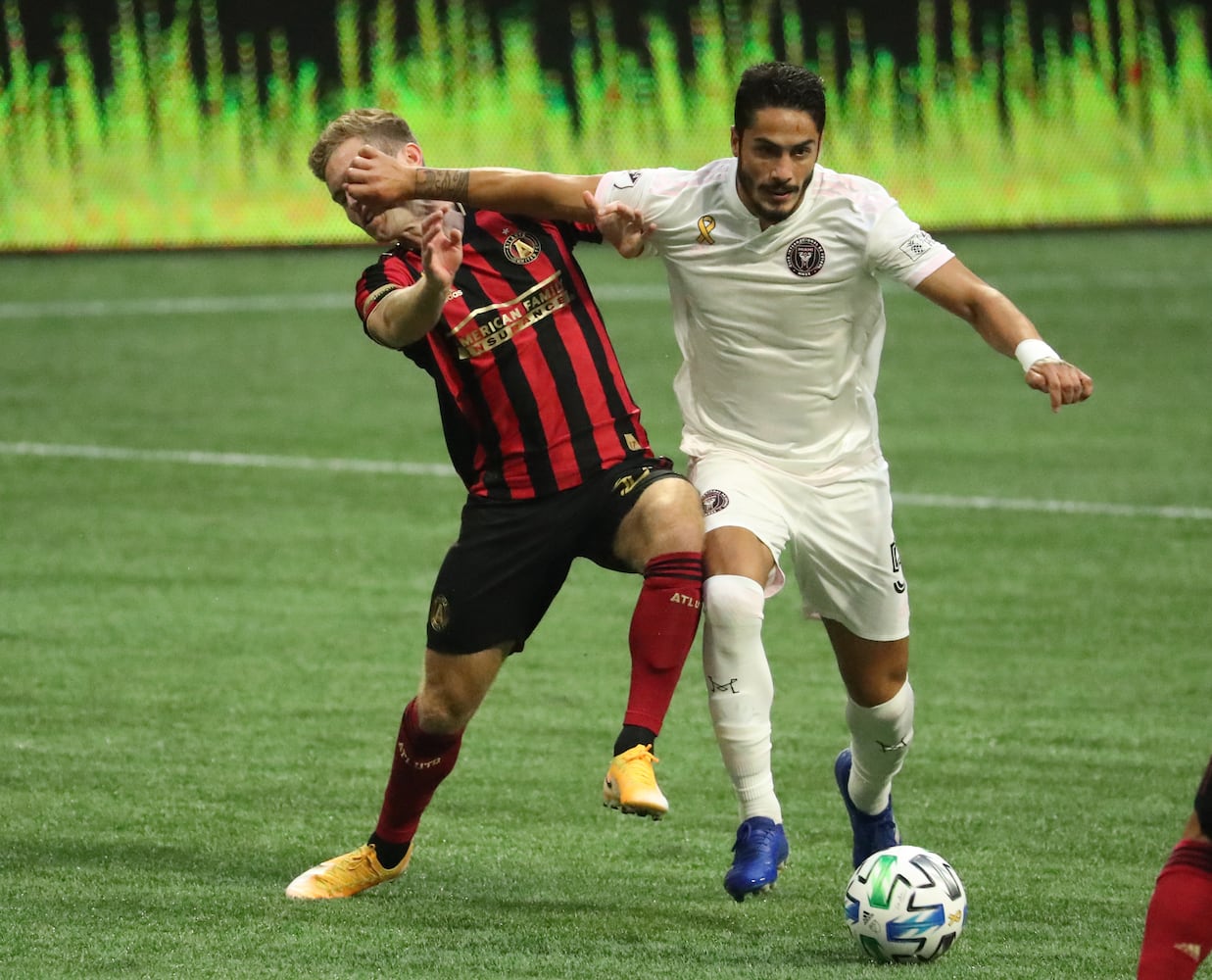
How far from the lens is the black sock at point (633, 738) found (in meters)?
5.08

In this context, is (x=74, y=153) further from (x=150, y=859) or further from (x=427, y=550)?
(x=150, y=859)

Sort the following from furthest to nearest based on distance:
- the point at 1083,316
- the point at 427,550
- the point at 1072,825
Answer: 1. the point at 1083,316
2. the point at 427,550
3. the point at 1072,825

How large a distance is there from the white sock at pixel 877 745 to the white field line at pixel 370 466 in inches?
233

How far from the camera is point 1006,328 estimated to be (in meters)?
5.09

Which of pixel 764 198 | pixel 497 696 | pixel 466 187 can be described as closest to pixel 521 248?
pixel 466 187

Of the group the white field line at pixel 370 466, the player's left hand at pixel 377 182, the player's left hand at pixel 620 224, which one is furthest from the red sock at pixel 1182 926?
the white field line at pixel 370 466

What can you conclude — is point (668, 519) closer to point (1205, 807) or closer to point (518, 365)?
point (518, 365)

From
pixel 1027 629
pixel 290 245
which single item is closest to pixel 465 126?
pixel 290 245

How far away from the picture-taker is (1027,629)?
9.40 metres

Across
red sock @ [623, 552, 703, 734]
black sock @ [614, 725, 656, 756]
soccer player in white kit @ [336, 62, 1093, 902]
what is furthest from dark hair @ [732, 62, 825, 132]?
black sock @ [614, 725, 656, 756]

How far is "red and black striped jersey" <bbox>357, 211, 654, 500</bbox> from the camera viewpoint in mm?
5477

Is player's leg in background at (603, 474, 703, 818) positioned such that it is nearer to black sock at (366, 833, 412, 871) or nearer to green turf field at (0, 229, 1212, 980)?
green turf field at (0, 229, 1212, 980)

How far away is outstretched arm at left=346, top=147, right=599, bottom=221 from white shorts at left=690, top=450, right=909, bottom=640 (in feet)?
2.40

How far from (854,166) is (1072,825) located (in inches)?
593
